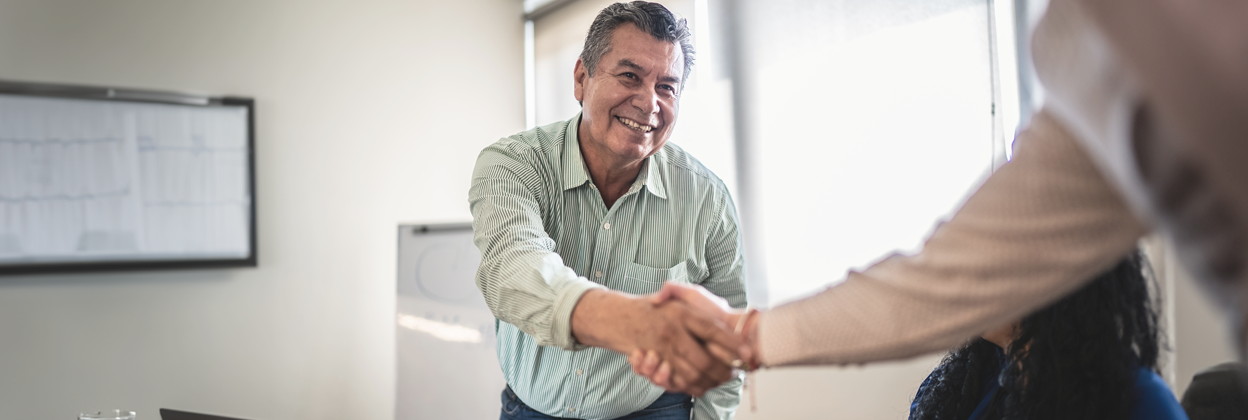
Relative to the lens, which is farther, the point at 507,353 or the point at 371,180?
the point at 371,180

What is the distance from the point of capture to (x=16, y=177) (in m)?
2.84

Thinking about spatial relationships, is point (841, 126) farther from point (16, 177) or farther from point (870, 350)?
point (16, 177)

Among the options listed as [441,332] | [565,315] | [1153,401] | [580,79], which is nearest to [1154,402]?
[1153,401]

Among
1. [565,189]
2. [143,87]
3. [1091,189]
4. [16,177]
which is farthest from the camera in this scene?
[143,87]

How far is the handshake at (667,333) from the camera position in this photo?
1.16 metres

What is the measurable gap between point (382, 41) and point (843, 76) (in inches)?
87.8

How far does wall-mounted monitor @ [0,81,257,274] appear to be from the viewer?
2.85m

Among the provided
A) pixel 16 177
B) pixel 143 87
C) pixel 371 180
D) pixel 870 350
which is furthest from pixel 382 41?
pixel 870 350

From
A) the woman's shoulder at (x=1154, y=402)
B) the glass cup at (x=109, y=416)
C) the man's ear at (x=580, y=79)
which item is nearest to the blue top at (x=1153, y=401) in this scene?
the woman's shoulder at (x=1154, y=402)

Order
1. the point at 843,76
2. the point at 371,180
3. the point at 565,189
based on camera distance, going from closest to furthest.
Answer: the point at 565,189, the point at 843,76, the point at 371,180

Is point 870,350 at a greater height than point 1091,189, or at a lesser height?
lesser

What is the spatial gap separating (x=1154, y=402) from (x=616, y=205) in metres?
1.05

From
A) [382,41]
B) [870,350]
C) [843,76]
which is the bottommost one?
[870,350]

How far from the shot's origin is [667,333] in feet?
3.87
